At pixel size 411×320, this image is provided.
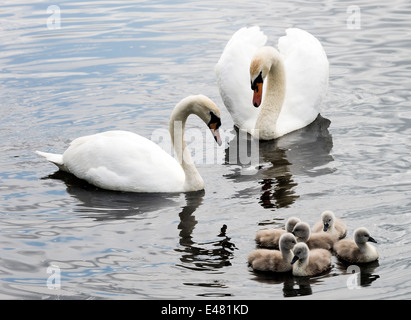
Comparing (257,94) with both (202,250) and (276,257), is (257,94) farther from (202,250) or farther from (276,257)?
(276,257)

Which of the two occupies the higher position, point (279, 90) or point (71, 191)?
point (279, 90)

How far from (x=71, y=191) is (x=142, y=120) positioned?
108 inches

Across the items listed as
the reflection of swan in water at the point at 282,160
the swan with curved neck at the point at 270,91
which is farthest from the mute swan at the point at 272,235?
the swan with curved neck at the point at 270,91

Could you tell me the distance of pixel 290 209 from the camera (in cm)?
1088

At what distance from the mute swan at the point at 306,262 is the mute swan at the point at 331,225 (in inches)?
23.1

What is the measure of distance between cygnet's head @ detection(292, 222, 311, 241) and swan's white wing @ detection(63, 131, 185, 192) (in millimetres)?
2398

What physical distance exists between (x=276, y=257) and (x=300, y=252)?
0.30 metres

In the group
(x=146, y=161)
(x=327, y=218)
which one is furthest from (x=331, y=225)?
(x=146, y=161)

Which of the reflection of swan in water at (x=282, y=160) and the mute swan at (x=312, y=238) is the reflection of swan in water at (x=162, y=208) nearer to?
the mute swan at (x=312, y=238)

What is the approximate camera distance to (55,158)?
1242 centimetres

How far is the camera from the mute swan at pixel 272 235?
971 centimetres
